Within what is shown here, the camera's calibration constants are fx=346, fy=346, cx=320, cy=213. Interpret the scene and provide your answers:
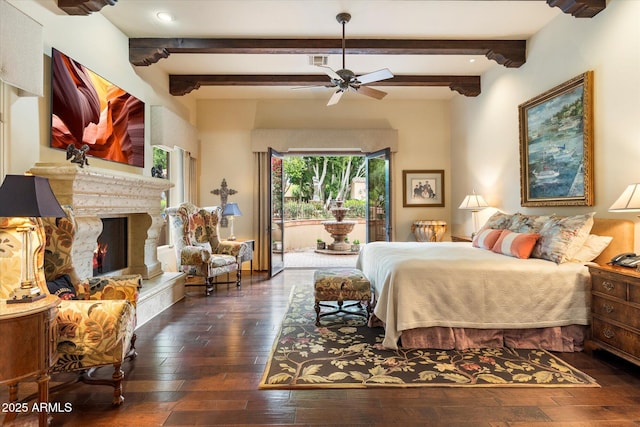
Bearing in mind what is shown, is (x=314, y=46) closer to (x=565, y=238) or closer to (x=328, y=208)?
(x=565, y=238)

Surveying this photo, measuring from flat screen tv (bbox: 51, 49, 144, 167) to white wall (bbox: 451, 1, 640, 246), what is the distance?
15.3ft

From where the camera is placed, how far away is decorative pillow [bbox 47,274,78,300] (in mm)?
2311

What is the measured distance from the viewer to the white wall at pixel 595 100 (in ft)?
9.39

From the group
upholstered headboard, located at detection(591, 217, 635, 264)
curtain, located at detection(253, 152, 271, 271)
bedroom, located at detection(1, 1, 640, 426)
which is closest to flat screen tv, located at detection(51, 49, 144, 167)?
bedroom, located at detection(1, 1, 640, 426)

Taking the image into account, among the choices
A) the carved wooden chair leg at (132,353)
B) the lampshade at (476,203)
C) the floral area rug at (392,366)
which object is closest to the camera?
the floral area rug at (392,366)

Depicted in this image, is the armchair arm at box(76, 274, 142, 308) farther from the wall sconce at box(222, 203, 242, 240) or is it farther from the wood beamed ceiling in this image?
the wall sconce at box(222, 203, 242, 240)

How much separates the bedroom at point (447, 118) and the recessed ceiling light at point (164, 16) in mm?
585

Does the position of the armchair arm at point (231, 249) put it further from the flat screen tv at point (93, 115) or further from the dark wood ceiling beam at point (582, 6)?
the dark wood ceiling beam at point (582, 6)

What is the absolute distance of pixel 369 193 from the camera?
21.8ft

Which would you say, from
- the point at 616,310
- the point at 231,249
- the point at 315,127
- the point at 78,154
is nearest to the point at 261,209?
the point at 231,249

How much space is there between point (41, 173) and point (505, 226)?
447cm

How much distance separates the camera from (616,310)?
246 centimetres

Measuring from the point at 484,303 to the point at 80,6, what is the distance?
4.19m

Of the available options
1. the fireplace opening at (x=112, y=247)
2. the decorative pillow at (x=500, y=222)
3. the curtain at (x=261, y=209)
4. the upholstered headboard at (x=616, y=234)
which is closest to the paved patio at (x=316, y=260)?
the curtain at (x=261, y=209)
